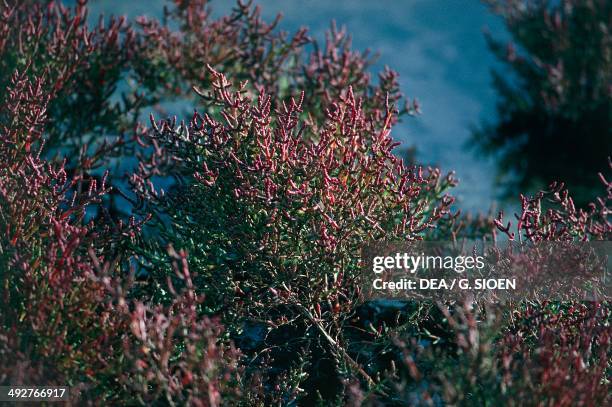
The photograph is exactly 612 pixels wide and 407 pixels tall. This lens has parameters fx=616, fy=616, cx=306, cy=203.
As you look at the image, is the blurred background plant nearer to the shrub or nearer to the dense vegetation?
the dense vegetation

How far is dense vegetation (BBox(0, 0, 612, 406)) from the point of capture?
2.45m

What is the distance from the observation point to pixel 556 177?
822cm

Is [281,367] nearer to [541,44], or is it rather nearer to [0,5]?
[0,5]

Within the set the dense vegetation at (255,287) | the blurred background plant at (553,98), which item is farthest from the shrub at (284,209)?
the blurred background plant at (553,98)

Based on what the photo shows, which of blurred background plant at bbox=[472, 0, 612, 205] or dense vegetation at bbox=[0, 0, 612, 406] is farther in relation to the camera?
blurred background plant at bbox=[472, 0, 612, 205]

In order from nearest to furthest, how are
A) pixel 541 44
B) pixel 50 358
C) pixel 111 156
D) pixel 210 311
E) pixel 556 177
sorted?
pixel 50 358
pixel 210 311
pixel 111 156
pixel 556 177
pixel 541 44

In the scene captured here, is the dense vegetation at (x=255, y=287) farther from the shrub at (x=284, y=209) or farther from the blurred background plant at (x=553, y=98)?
the blurred background plant at (x=553, y=98)

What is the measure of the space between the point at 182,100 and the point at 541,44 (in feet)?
18.2

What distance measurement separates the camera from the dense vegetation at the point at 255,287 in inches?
96.3

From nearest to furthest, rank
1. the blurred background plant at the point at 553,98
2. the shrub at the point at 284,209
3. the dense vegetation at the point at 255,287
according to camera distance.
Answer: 1. the dense vegetation at the point at 255,287
2. the shrub at the point at 284,209
3. the blurred background plant at the point at 553,98

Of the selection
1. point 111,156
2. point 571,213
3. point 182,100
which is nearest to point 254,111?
point 571,213

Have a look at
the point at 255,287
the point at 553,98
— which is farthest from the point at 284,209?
the point at 553,98

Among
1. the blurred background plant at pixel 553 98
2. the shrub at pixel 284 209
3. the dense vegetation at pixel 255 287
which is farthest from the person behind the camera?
the blurred background plant at pixel 553 98

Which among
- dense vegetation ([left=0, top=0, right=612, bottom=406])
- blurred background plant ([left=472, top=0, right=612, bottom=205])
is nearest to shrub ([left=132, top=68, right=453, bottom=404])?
dense vegetation ([left=0, top=0, right=612, bottom=406])
